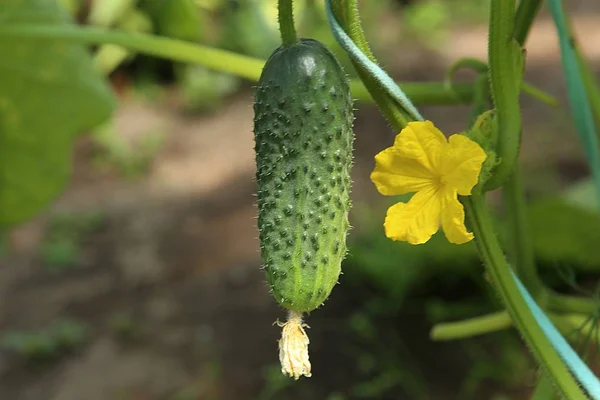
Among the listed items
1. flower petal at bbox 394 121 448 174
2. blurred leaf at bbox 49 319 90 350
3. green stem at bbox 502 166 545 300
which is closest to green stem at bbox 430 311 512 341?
green stem at bbox 502 166 545 300

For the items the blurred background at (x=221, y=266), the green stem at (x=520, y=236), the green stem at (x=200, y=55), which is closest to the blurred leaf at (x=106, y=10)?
the blurred background at (x=221, y=266)

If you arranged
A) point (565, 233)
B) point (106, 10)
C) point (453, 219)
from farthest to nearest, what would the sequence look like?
point (106, 10) → point (565, 233) → point (453, 219)

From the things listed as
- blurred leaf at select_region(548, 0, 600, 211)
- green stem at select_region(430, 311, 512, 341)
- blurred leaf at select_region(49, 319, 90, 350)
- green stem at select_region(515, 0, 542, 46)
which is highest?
blurred leaf at select_region(49, 319, 90, 350)

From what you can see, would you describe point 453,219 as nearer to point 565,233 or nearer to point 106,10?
point 565,233

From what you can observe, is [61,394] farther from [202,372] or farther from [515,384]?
[515,384]

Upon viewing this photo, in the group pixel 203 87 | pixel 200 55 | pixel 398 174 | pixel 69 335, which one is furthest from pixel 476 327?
pixel 203 87

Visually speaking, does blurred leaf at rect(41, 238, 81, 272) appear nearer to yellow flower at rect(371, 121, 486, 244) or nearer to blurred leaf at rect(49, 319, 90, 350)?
blurred leaf at rect(49, 319, 90, 350)

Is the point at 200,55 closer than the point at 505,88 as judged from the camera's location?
No
